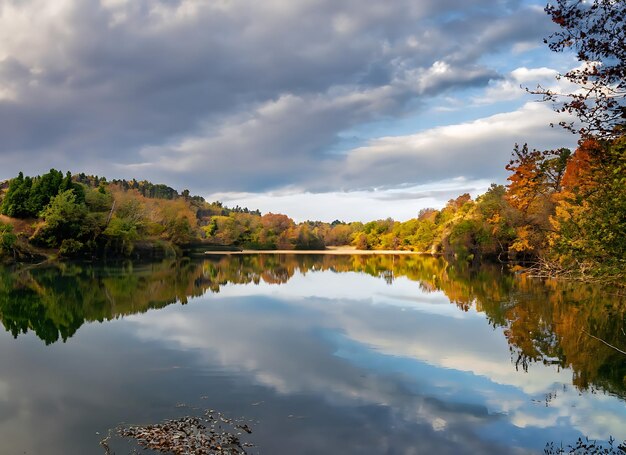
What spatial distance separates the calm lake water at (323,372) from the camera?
25.0 ft

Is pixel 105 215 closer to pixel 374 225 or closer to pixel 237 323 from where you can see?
pixel 237 323

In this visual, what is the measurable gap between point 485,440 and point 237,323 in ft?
38.1

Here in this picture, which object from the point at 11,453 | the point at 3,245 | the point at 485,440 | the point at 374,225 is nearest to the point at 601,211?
the point at 485,440

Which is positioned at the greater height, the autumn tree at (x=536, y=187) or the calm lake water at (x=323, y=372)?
the autumn tree at (x=536, y=187)

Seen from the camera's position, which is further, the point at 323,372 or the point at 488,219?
the point at 488,219

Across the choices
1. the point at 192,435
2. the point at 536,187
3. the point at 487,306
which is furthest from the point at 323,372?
the point at 536,187

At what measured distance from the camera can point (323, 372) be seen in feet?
36.4

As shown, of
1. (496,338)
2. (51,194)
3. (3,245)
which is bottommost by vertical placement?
(496,338)

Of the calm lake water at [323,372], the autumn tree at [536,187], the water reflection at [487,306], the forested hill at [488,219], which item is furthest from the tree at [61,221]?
the autumn tree at [536,187]

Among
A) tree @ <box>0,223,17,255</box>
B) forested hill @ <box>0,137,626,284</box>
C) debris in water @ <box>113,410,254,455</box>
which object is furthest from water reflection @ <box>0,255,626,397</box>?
debris in water @ <box>113,410,254,455</box>

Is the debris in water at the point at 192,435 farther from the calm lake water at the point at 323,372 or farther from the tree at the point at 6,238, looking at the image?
the tree at the point at 6,238

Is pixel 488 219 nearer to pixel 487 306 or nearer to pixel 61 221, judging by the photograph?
pixel 487 306

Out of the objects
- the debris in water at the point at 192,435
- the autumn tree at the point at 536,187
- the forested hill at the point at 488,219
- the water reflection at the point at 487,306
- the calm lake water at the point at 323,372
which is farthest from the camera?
the autumn tree at the point at 536,187

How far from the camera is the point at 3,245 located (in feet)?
140
